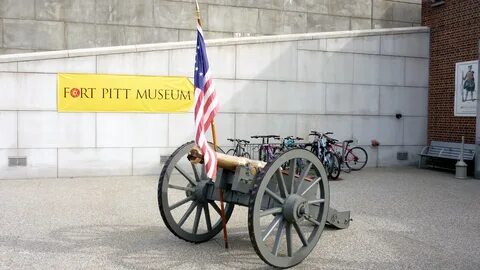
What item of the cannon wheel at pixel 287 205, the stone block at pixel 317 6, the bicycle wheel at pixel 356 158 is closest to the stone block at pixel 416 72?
the bicycle wheel at pixel 356 158

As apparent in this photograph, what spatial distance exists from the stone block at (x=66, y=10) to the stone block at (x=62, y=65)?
10.7ft

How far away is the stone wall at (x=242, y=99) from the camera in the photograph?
11.8 metres

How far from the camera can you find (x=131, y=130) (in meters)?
12.5

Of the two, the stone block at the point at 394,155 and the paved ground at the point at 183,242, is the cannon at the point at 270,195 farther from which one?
the stone block at the point at 394,155

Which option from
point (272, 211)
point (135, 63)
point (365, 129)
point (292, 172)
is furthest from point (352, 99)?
point (272, 211)

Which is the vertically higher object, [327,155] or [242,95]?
[242,95]

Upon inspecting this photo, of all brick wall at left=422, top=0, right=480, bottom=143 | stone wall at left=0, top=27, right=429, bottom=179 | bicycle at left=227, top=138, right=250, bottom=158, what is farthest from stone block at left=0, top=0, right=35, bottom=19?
brick wall at left=422, top=0, right=480, bottom=143

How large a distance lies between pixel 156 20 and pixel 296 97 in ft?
16.1

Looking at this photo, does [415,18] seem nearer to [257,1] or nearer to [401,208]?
[257,1]

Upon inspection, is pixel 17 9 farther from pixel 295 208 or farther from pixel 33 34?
pixel 295 208

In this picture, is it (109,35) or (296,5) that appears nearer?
(109,35)

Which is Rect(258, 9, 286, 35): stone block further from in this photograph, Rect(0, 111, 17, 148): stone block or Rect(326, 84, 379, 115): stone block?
Rect(0, 111, 17, 148): stone block

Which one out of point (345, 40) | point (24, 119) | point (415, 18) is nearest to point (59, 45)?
point (24, 119)

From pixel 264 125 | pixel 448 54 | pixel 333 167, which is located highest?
pixel 448 54
